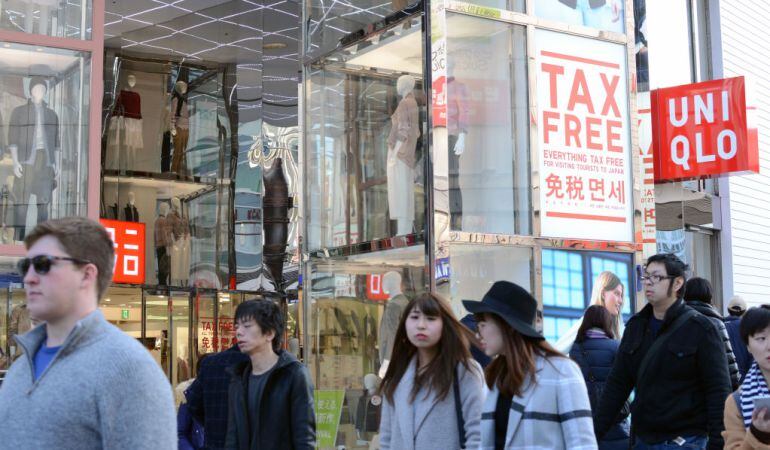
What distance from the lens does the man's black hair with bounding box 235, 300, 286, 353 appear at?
6.11 metres

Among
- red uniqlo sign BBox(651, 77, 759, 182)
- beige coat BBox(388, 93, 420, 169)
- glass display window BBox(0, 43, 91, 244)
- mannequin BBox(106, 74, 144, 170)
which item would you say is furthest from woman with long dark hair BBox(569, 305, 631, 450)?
mannequin BBox(106, 74, 144, 170)

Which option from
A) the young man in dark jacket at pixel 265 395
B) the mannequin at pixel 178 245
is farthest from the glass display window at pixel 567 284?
the mannequin at pixel 178 245

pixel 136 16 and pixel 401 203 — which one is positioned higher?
pixel 136 16

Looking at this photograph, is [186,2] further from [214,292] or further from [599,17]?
[599,17]

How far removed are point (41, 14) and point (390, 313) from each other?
4112mm

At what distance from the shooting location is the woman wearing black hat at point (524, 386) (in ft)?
14.1

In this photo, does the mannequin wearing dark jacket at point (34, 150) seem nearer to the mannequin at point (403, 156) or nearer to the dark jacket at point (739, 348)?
the mannequin at point (403, 156)

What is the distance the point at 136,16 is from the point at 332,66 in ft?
32.3

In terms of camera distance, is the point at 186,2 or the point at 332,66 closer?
the point at 332,66

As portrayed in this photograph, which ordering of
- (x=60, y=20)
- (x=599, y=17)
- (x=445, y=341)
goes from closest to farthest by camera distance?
(x=445, y=341), (x=60, y=20), (x=599, y=17)

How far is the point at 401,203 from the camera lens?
10.2 metres

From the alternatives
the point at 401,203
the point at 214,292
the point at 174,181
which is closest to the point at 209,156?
the point at 174,181

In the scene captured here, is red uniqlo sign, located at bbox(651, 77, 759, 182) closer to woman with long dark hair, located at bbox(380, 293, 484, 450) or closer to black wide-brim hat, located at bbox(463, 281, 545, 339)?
woman with long dark hair, located at bbox(380, 293, 484, 450)

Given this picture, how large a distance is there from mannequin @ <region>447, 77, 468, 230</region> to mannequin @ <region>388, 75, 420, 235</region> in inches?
12.7
